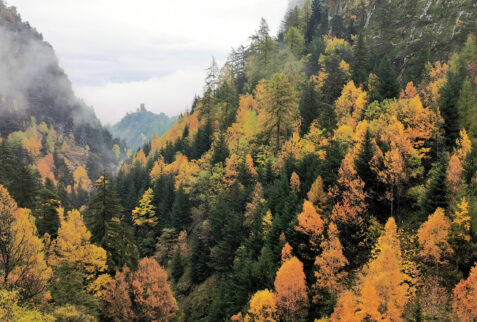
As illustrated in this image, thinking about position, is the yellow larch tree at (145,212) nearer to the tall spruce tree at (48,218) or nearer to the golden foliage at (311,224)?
the tall spruce tree at (48,218)

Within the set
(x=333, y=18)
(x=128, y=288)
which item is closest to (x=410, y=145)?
(x=128, y=288)

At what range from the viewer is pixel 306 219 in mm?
34531

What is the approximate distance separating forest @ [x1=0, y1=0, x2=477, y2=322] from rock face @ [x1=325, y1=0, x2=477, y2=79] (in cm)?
33

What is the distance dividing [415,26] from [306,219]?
55.9 meters

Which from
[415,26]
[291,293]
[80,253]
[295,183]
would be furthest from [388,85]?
[80,253]

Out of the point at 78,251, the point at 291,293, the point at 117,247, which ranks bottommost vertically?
the point at 291,293

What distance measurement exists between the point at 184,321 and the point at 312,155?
1136 inches

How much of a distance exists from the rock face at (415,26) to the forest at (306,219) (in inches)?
13.0

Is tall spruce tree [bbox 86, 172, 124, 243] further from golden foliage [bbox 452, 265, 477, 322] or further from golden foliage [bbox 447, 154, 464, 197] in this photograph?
golden foliage [bbox 447, 154, 464, 197]

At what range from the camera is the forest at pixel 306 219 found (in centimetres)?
2552

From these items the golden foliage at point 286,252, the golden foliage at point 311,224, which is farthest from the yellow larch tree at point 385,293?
the golden foliage at point 286,252

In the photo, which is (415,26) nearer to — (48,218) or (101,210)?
(101,210)

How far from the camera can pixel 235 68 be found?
3991 inches

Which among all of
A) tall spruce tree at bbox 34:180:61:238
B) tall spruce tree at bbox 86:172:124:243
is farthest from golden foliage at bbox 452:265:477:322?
tall spruce tree at bbox 34:180:61:238
